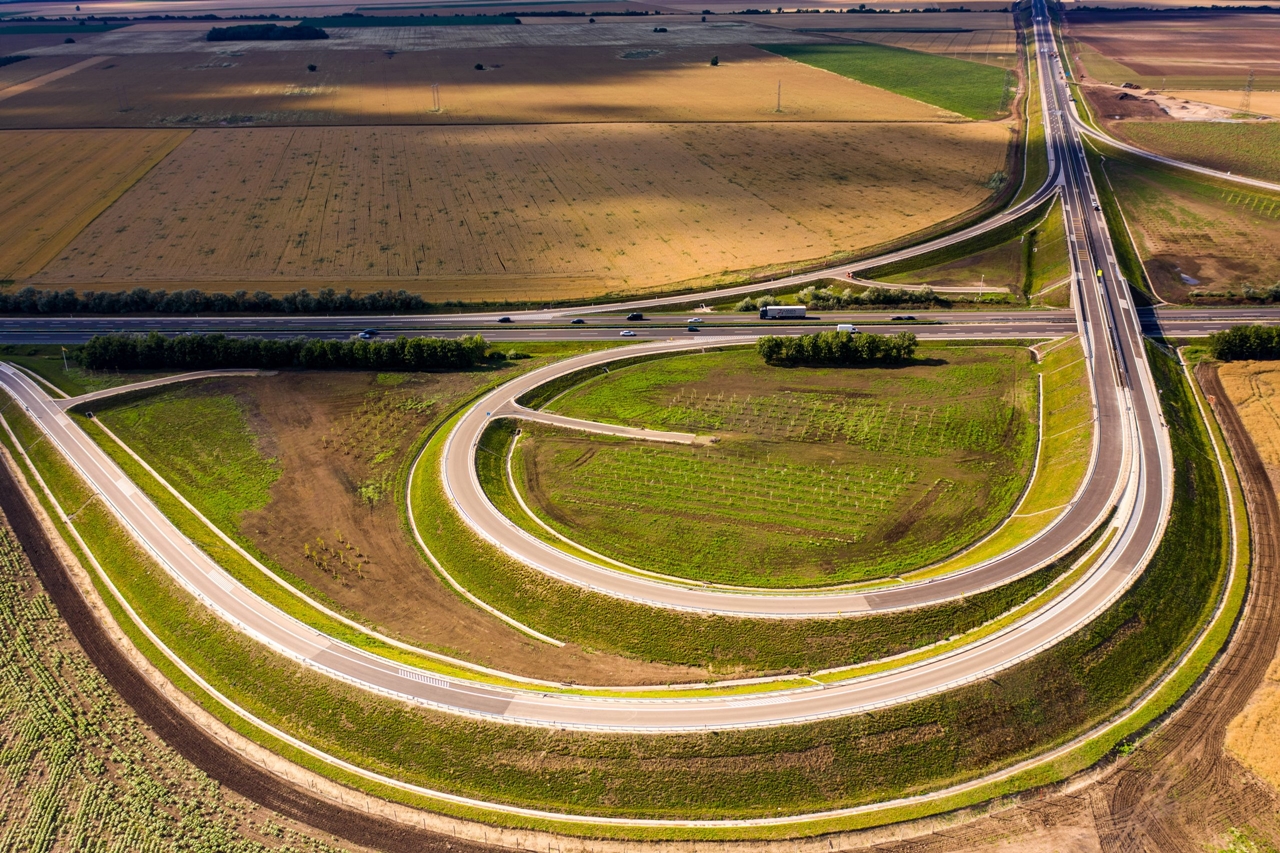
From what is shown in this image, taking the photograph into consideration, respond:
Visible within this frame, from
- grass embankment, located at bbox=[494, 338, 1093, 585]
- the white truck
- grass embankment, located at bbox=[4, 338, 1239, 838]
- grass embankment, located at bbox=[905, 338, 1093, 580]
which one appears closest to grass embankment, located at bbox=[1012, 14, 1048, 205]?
the white truck

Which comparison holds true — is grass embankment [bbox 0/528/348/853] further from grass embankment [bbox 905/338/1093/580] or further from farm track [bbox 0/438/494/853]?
grass embankment [bbox 905/338/1093/580]

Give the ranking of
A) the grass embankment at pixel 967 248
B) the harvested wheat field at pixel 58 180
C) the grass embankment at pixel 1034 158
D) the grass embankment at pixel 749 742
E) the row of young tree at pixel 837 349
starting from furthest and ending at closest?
1. the grass embankment at pixel 1034 158
2. the harvested wheat field at pixel 58 180
3. the grass embankment at pixel 967 248
4. the row of young tree at pixel 837 349
5. the grass embankment at pixel 749 742

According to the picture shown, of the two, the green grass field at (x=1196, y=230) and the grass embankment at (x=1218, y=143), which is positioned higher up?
the grass embankment at (x=1218, y=143)

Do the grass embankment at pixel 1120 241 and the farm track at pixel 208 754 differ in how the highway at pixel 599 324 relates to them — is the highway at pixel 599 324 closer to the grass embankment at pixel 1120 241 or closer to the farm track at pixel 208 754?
the grass embankment at pixel 1120 241

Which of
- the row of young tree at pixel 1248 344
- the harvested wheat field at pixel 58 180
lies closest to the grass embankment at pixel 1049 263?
the row of young tree at pixel 1248 344

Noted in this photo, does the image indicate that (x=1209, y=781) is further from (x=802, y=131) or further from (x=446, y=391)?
(x=802, y=131)

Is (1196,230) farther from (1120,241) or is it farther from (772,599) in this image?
(772,599)
